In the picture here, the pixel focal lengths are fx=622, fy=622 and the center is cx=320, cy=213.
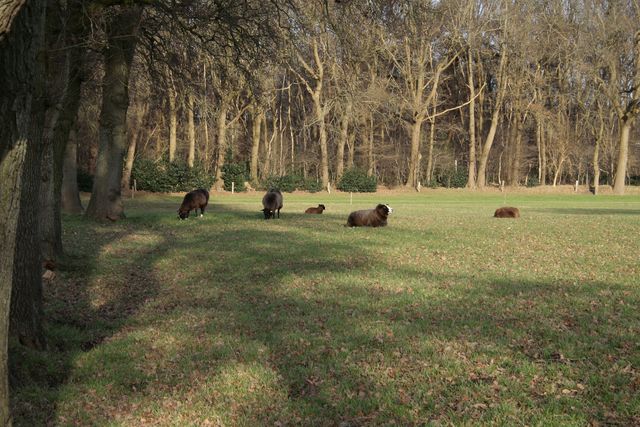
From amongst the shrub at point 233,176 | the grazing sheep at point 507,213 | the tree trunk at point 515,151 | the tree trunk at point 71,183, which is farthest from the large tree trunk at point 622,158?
the tree trunk at point 71,183

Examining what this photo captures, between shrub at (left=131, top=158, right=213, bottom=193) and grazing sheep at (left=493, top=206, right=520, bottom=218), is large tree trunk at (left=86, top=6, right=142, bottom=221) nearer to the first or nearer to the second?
grazing sheep at (left=493, top=206, right=520, bottom=218)

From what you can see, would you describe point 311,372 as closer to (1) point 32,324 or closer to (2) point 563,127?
(1) point 32,324

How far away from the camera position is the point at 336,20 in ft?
42.4

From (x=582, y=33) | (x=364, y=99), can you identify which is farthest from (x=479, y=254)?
(x=582, y=33)

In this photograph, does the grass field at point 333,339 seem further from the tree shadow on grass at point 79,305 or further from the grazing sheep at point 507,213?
the grazing sheep at point 507,213

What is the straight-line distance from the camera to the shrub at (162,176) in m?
47.5

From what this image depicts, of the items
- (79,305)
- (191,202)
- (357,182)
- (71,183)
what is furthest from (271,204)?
(357,182)

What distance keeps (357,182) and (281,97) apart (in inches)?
649

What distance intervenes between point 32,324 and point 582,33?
54176mm

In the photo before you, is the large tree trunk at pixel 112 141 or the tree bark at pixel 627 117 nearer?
the large tree trunk at pixel 112 141

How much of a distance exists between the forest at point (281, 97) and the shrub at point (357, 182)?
1544 millimetres

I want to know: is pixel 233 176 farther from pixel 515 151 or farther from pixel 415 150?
pixel 515 151

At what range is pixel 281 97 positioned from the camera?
66.1 meters

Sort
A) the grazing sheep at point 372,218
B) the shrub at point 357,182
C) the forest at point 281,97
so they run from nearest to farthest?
1. the forest at point 281,97
2. the grazing sheep at point 372,218
3. the shrub at point 357,182
